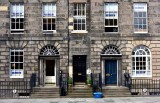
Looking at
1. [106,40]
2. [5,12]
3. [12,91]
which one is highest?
[5,12]

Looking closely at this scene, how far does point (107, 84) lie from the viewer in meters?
26.8

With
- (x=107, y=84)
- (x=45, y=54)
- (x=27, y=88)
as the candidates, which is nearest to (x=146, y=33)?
(x=107, y=84)

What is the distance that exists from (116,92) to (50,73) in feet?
18.9

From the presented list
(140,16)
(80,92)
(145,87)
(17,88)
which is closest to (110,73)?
(145,87)

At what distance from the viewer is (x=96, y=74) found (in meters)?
26.4

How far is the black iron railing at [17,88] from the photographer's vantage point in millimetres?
25938

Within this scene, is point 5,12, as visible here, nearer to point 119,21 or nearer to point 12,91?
point 12,91

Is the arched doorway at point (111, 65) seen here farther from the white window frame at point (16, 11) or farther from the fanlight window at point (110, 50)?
the white window frame at point (16, 11)

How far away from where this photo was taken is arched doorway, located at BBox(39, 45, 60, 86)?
26750 mm

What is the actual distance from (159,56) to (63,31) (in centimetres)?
795

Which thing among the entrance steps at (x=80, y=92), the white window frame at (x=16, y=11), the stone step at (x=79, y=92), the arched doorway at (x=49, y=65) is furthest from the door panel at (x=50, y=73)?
the white window frame at (x=16, y=11)

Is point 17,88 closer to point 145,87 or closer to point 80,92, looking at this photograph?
point 80,92

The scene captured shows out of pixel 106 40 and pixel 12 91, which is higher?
pixel 106 40

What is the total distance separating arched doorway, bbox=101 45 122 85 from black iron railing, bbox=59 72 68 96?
3.04 m
